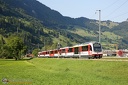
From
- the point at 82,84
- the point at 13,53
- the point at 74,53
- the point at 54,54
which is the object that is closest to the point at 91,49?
the point at 74,53

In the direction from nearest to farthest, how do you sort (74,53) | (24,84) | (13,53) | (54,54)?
(24,84), (74,53), (54,54), (13,53)

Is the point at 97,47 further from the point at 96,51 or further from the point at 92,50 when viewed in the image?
the point at 92,50

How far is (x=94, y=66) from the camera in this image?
43.0m

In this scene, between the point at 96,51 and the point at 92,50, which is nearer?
the point at 92,50

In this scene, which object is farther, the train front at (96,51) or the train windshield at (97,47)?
the train windshield at (97,47)

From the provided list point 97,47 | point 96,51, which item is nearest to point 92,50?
point 96,51

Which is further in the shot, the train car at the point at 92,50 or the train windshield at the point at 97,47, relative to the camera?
the train windshield at the point at 97,47

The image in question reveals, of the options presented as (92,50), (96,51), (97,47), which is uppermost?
(97,47)

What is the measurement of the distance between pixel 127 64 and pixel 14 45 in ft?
339

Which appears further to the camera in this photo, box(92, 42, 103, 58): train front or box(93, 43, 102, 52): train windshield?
box(93, 43, 102, 52): train windshield

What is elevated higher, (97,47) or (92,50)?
(97,47)

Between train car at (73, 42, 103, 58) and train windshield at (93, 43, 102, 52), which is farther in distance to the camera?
train windshield at (93, 43, 102, 52)

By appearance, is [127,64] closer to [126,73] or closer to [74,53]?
[126,73]

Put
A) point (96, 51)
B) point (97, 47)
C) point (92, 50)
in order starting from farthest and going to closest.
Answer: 1. point (97, 47)
2. point (96, 51)
3. point (92, 50)
